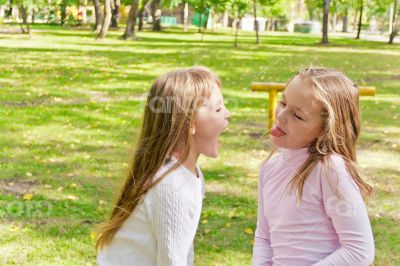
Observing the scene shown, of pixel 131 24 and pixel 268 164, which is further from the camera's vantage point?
pixel 131 24

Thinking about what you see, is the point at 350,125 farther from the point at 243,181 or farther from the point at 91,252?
the point at 243,181

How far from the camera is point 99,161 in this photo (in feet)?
20.0

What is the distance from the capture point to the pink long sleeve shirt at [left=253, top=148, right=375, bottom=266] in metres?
1.85

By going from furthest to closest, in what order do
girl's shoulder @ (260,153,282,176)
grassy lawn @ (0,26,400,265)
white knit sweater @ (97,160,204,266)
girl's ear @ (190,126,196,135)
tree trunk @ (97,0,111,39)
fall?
tree trunk @ (97,0,111,39) < grassy lawn @ (0,26,400,265) < girl's shoulder @ (260,153,282,176) < girl's ear @ (190,126,196,135) < white knit sweater @ (97,160,204,266)

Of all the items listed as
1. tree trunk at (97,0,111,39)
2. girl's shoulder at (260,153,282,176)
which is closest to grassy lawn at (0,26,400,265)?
girl's shoulder at (260,153,282,176)

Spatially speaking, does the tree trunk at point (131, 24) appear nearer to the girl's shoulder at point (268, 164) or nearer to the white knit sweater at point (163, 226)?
the girl's shoulder at point (268, 164)

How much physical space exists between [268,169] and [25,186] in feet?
11.5

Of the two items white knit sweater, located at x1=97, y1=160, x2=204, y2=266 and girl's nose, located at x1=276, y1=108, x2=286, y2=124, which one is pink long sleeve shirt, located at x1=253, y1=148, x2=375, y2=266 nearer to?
girl's nose, located at x1=276, y1=108, x2=286, y2=124

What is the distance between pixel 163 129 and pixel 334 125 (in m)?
0.52

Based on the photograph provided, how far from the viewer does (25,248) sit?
12.9 feet

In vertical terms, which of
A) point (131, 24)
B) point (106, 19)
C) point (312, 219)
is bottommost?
point (131, 24)

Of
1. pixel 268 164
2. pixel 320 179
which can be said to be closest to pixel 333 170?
pixel 320 179

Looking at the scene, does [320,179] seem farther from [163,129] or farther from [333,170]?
[163,129]

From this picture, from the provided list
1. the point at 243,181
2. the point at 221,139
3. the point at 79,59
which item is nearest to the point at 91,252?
the point at 243,181
